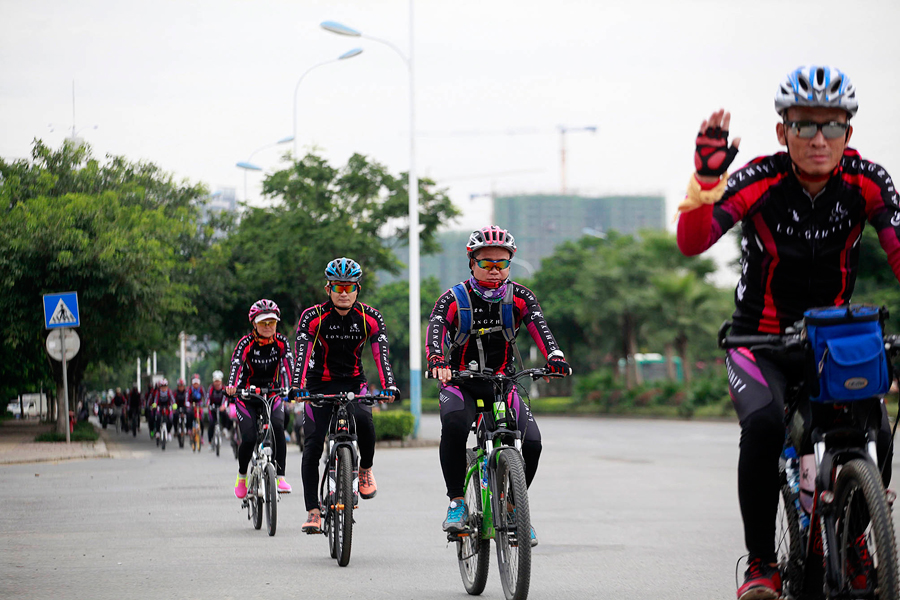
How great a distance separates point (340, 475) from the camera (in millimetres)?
8469

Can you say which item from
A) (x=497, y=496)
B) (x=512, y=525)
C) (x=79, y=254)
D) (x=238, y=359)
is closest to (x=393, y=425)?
(x=79, y=254)

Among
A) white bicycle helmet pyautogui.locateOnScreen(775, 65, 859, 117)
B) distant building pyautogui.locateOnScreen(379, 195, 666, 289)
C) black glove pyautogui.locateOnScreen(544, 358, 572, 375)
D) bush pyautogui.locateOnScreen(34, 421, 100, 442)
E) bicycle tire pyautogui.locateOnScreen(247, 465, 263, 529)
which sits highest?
distant building pyautogui.locateOnScreen(379, 195, 666, 289)

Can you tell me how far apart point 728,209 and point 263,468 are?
6835mm

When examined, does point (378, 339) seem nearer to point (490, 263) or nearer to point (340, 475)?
point (340, 475)

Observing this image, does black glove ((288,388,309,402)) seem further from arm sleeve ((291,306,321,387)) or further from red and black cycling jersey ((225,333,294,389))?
red and black cycling jersey ((225,333,294,389))

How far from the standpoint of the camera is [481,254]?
7.12 meters

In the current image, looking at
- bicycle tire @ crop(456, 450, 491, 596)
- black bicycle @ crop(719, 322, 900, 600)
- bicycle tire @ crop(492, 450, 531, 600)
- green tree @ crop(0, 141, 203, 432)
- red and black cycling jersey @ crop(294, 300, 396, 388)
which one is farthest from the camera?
green tree @ crop(0, 141, 203, 432)

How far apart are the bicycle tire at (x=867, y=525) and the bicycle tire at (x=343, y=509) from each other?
15.4ft

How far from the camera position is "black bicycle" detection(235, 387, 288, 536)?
397 inches

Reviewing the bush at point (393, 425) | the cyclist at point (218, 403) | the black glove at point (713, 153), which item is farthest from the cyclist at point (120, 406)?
the black glove at point (713, 153)

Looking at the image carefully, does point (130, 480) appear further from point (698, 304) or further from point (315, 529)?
point (698, 304)

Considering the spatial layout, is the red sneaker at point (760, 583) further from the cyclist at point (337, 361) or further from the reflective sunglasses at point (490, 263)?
the cyclist at point (337, 361)

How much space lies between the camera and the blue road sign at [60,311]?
22.6 metres

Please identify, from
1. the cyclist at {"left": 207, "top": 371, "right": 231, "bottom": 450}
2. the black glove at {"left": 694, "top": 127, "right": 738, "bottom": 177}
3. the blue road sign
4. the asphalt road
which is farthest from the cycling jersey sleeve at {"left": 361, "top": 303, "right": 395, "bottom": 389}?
the cyclist at {"left": 207, "top": 371, "right": 231, "bottom": 450}
